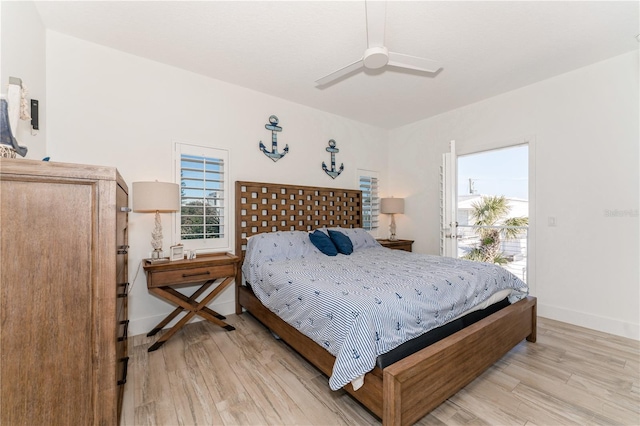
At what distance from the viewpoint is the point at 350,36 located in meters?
2.40

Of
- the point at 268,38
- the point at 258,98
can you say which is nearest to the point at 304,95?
the point at 258,98

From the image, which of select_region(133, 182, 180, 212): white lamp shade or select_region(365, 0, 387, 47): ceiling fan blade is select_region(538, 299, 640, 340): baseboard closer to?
select_region(365, 0, 387, 47): ceiling fan blade

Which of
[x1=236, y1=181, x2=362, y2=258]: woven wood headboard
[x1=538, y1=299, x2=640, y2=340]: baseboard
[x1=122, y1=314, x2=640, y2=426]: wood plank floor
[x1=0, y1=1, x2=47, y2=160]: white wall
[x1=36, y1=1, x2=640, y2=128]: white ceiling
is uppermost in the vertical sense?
[x1=36, y1=1, x2=640, y2=128]: white ceiling

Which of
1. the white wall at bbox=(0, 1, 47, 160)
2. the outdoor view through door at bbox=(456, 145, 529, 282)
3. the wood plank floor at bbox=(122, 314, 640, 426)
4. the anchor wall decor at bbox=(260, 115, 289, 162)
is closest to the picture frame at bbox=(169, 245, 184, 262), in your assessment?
the wood plank floor at bbox=(122, 314, 640, 426)

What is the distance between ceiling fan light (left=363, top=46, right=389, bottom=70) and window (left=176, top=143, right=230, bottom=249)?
1974 mm

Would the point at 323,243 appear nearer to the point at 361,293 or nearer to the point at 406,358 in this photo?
the point at 361,293

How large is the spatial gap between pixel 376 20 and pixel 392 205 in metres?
3.09

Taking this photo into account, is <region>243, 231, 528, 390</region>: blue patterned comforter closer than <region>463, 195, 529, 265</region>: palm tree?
Yes

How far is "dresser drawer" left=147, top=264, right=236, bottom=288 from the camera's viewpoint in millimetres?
2428

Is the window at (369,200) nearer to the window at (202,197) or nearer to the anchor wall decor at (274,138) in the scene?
the anchor wall decor at (274,138)

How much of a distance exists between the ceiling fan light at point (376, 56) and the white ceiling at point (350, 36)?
319 millimetres

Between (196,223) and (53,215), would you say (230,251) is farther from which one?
(53,215)

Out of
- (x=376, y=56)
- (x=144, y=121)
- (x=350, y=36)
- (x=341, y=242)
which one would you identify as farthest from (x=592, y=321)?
(x=144, y=121)

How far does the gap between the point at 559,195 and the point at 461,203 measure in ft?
4.33
